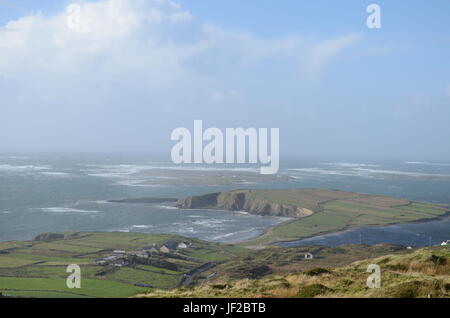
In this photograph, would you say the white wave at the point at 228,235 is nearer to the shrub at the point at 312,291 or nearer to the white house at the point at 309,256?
the white house at the point at 309,256

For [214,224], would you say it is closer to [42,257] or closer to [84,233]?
[84,233]

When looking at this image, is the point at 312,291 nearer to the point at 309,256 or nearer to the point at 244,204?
the point at 309,256

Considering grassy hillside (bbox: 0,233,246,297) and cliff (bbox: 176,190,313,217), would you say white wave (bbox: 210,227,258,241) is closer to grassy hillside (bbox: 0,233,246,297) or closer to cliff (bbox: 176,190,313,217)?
grassy hillside (bbox: 0,233,246,297)

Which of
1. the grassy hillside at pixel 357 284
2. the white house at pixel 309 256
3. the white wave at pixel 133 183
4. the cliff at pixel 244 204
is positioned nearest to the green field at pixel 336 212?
the cliff at pixel 244 204

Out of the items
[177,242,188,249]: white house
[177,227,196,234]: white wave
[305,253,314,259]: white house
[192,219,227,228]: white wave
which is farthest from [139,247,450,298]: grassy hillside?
[192,219,227,228]: white wave

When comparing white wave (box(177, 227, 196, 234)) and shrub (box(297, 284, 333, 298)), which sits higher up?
shrub (box(297, 284, 333, 298))

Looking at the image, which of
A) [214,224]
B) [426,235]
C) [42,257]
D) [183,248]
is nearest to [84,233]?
[42,257]

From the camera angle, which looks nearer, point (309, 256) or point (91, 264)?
point (91, 264)

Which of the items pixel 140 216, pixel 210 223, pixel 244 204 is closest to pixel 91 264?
pixel 210 223
